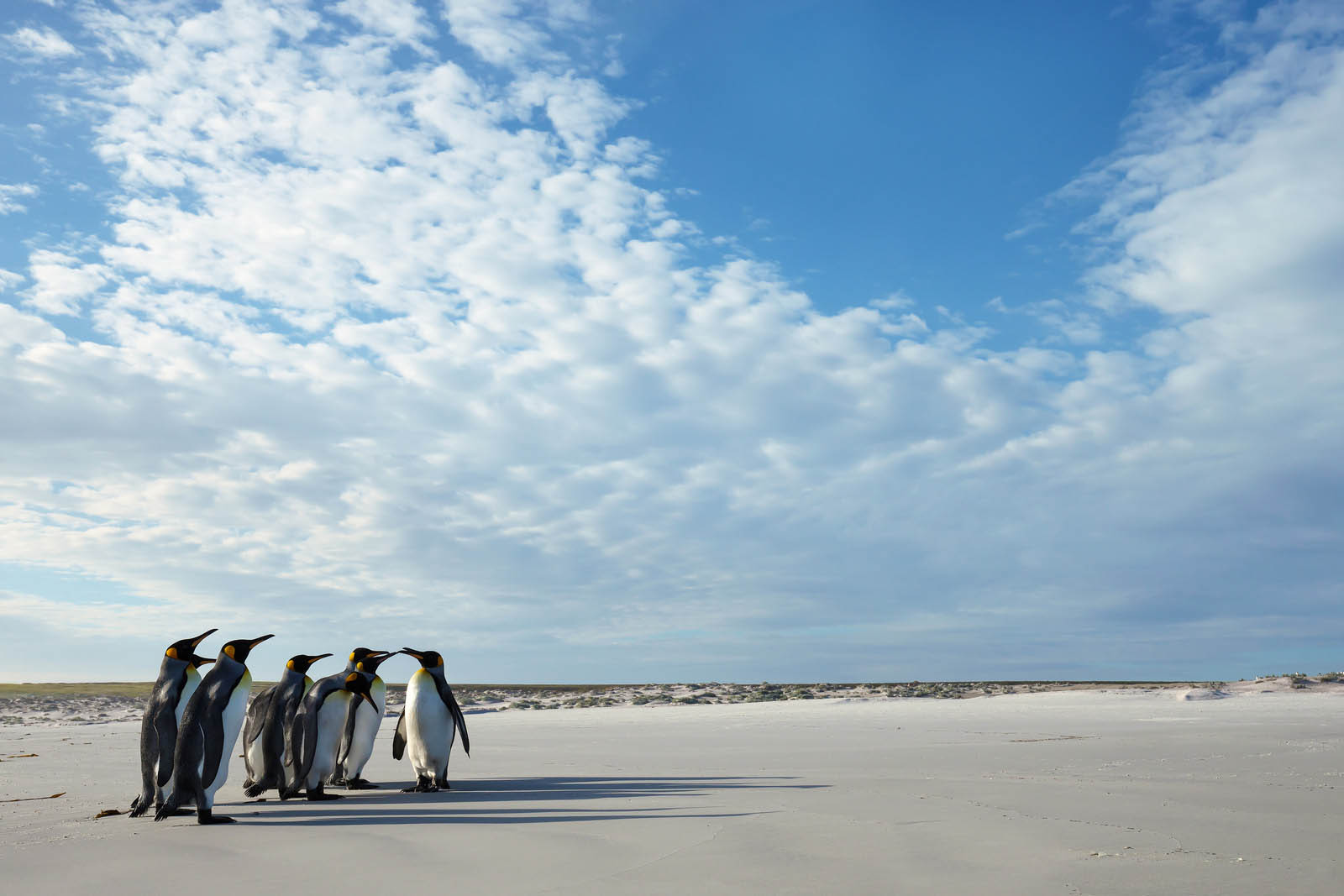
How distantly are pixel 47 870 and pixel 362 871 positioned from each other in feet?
5.19

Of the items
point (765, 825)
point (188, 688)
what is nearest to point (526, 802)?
point (765, 825)

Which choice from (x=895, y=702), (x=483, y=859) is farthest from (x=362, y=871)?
(x=895, y=702)

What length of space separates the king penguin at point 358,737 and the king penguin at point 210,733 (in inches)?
70.6

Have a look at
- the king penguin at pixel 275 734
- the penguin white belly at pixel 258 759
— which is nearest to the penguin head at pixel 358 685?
the king penguin at pixel 275 734

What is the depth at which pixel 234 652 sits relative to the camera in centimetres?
689

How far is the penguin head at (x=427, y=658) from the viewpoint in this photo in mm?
9188

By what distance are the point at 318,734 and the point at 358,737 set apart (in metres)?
1.15

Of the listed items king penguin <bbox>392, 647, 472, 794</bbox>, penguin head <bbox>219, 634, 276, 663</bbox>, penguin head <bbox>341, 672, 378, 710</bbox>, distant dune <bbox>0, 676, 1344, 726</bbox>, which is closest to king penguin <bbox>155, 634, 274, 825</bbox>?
penguin head <bbox>219, 634, 276, 663</bbox>

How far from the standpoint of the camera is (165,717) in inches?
258

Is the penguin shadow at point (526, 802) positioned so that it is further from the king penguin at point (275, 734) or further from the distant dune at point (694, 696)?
the distant dune at point (694, 696)

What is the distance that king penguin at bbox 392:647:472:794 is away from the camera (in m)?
8.53

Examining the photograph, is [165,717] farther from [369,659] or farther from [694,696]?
[694,696]

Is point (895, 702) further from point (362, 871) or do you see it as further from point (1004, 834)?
point (362, 871)

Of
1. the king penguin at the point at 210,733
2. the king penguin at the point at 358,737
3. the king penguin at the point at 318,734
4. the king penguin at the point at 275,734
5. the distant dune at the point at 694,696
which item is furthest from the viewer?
the distant dune at the point at 694,696
